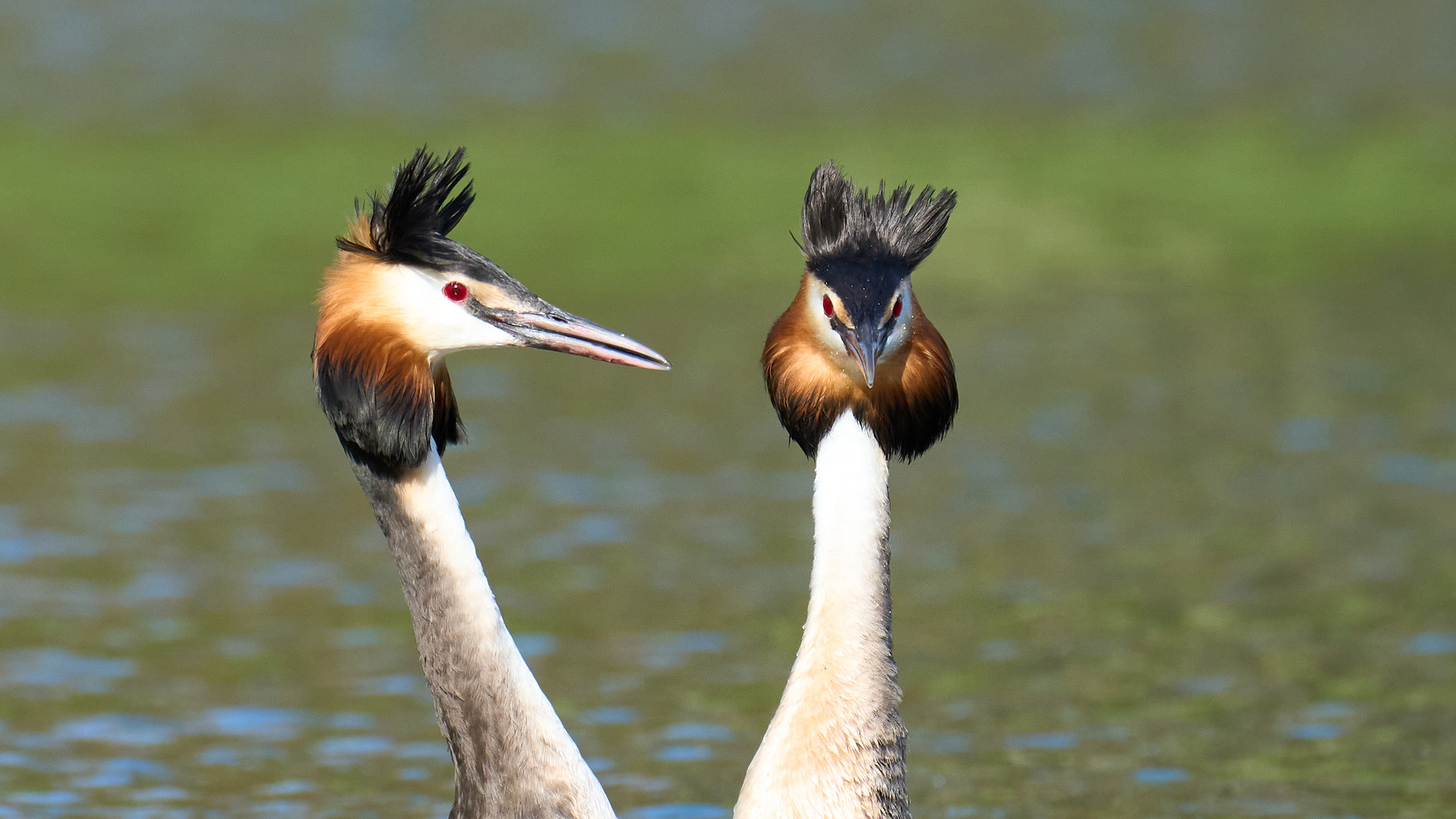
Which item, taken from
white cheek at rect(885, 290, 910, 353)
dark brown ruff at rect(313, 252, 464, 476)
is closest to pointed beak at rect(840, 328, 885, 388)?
white cheek at rect(885, 290, 910, 353)

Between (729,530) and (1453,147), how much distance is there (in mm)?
20881

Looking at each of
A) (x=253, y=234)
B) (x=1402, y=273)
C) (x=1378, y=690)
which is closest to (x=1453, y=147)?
(x=1402, y=273)

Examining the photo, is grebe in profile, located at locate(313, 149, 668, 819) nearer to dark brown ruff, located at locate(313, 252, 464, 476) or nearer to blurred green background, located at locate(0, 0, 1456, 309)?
dark brown ruff, located at locate(313, 252, 464, 476)

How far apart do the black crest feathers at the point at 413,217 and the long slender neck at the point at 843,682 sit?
1685 millimetres

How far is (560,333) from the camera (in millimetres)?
8461

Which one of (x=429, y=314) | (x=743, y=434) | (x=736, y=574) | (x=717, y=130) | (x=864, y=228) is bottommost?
(x=429, y=314)

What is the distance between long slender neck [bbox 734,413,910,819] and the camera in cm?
807

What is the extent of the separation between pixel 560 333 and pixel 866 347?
1.39m

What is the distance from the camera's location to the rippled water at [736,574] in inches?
455

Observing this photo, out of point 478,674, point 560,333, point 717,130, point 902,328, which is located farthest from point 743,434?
point 717,130

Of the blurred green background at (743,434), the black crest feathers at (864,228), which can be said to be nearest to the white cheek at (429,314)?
the black crest feathers at (864,228)

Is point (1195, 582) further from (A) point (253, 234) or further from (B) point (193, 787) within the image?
(A) point (253, 234)

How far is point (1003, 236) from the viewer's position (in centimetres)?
3114

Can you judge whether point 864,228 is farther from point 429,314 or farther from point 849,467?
point 429,314
